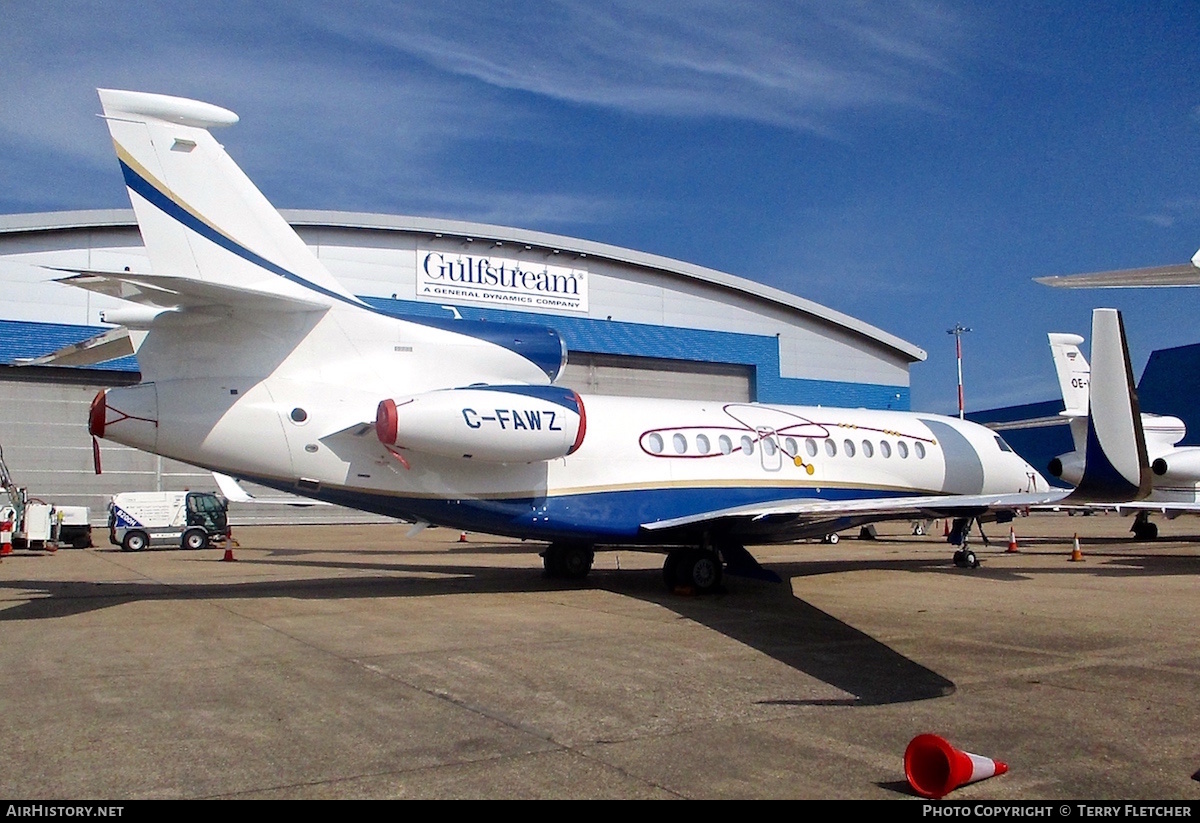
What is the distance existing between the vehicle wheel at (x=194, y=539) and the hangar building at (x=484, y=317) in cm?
828

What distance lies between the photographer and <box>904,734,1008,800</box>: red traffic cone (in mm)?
4156

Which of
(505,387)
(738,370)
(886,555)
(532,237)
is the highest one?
(532,237)

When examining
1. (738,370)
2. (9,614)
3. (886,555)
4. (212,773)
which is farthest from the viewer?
(738,370)

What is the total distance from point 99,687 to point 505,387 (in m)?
6.07

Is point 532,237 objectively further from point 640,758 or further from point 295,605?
point 640,758

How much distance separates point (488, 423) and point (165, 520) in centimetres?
1884

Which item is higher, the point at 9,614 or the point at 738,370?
the point at 738,370

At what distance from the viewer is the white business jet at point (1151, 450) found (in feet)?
66.0

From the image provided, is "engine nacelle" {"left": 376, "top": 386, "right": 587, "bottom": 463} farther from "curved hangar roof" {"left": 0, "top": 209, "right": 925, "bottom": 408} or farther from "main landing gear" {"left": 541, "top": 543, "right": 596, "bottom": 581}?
"curved hangar roof" {"left": 0, "top": 209, "right": 925, "bottom": 408}

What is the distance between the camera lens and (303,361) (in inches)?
440

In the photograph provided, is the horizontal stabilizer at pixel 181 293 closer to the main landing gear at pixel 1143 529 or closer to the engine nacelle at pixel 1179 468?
the engine nacelle at pixel 1179 468

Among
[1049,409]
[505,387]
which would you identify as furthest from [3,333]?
[1049,409]

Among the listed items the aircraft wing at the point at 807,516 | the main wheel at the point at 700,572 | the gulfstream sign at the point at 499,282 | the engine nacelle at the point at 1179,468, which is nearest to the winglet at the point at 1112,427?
the aircraft wing at the point at 807,516

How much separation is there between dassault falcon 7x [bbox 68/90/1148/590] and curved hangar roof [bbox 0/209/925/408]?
19.9 m
